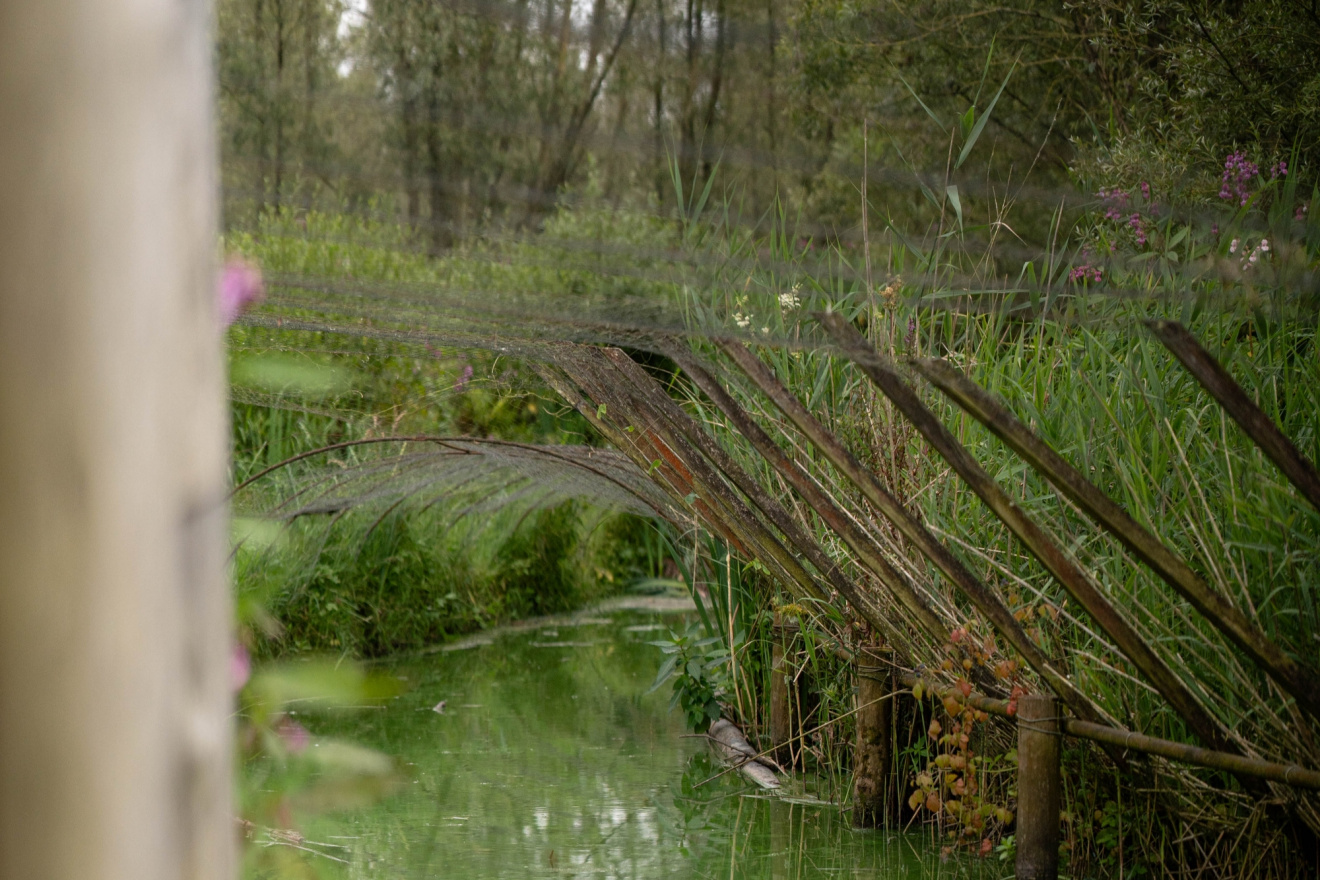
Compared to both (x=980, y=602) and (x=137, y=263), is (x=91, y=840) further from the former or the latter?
(x=980, y=602)

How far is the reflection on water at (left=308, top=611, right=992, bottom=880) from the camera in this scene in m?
3.82

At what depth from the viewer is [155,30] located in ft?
2.56

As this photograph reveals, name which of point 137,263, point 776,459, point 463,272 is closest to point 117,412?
point 137,263

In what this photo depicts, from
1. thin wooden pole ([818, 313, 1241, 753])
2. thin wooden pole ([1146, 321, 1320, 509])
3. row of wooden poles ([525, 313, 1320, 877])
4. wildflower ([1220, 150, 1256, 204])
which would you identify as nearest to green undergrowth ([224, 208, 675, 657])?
row of wooden poles ([525, 313, 1320, 877])

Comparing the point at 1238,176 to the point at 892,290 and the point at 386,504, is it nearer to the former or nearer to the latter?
the point at 892,290

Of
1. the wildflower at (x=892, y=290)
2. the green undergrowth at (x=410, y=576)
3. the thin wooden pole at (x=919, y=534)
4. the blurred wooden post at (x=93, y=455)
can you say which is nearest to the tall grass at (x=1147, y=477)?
the wildflower at (x=892, y=290)

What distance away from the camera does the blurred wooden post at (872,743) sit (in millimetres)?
4043

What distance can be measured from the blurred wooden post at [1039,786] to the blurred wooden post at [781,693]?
62.8 inches

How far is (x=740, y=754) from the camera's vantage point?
505 centimetres

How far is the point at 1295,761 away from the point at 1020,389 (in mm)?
1161

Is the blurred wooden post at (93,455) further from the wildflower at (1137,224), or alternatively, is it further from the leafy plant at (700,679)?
the leafy plant at (700,679)

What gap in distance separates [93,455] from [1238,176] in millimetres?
4232

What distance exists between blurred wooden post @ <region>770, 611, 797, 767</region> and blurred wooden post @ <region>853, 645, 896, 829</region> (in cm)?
62

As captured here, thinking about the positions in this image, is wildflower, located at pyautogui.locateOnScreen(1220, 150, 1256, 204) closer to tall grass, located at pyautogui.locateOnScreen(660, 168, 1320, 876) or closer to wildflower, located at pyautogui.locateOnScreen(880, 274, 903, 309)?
tall grass, located at pyautogui.locateOnScreen(660, 168, 1320, 876)
